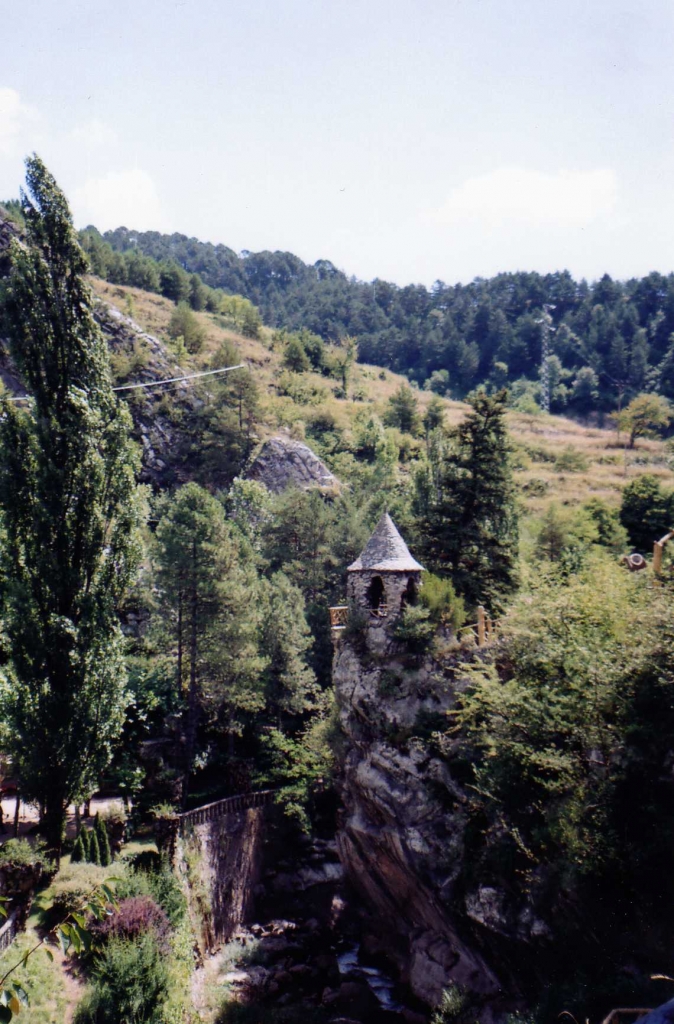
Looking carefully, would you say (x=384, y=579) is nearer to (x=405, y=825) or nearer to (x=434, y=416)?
(x=405, y=825)

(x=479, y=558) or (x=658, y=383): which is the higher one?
(x=658, y=383)

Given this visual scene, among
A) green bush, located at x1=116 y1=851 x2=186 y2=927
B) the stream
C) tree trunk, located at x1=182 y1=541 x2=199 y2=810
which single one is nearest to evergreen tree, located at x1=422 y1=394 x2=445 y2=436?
tree trunk, located at x1=182 y1=541 x2=199 y2=810

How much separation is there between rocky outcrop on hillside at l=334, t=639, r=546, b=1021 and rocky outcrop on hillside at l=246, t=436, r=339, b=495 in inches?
1028

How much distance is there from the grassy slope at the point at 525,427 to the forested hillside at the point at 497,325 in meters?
8.38

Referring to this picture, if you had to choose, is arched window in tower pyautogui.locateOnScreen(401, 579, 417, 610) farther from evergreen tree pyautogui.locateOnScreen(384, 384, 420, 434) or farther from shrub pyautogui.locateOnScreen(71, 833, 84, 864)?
evergreen tree pyautogui.locateOnScreen(384, 384, 420, 434)

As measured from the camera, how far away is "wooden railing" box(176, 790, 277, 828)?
21125mm

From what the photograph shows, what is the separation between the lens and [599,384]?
83.8m

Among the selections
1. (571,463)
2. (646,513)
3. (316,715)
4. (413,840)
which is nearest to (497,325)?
(571,463)

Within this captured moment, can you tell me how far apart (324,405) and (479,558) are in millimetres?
39932

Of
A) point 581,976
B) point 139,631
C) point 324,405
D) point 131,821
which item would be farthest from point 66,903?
point 324,405

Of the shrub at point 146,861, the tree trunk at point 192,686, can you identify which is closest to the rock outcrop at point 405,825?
the shrub at point 146,861

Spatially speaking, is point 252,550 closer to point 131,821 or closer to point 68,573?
point 131,821

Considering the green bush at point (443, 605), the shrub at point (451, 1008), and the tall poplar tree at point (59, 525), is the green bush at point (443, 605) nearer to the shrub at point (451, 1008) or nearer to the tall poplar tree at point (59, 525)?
the tall poplar tree at point (59, 525)

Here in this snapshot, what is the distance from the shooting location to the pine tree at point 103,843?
18.3 m
